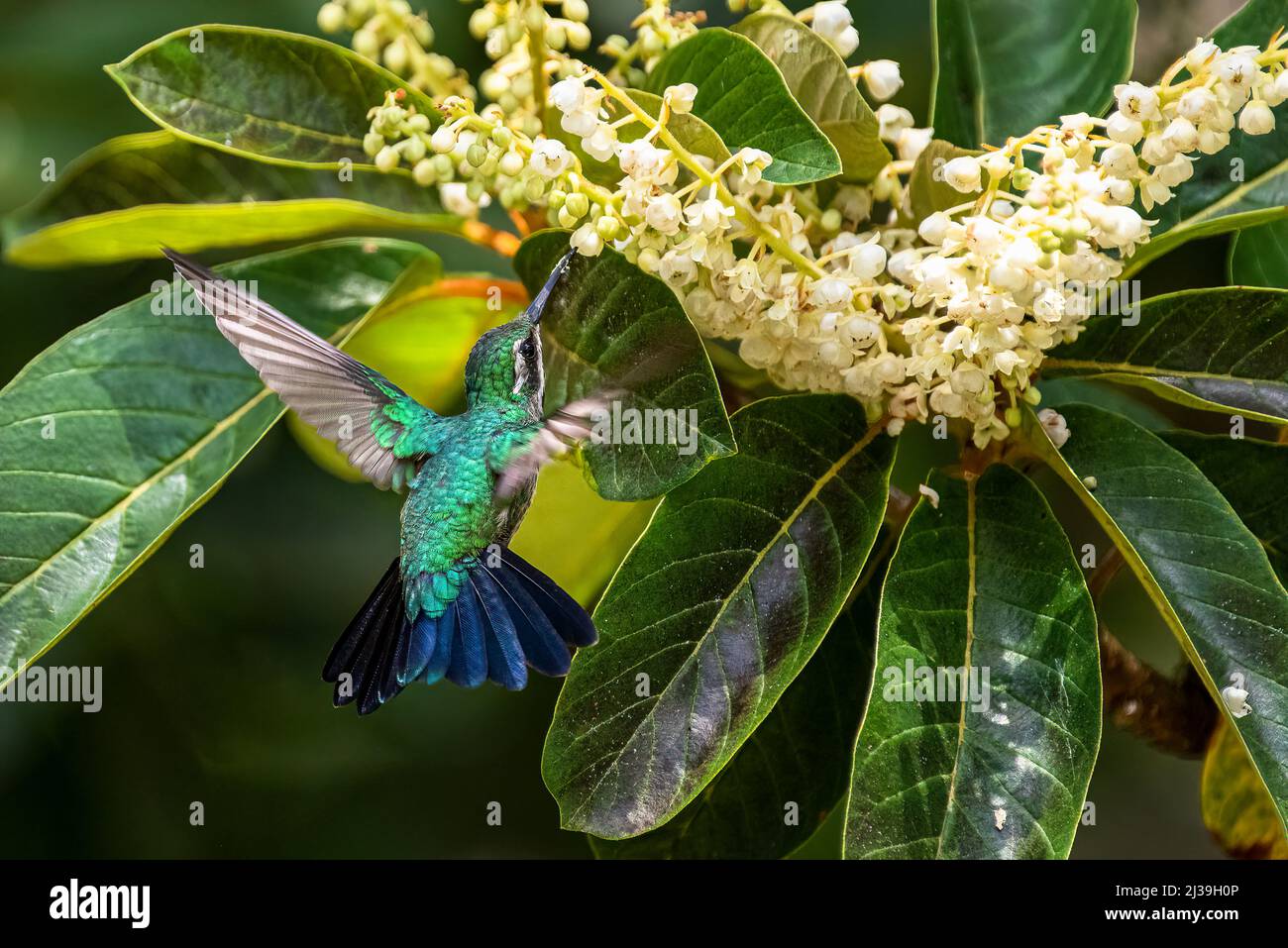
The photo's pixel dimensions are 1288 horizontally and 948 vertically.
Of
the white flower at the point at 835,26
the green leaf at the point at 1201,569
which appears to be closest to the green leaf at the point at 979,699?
the green leaf at the point at 1201,569

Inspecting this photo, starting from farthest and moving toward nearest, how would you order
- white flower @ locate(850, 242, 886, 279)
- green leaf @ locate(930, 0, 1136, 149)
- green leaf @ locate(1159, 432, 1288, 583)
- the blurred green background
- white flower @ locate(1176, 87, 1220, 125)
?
1. the blurred green background
2. green leaf @ locate(930, 0, 1136, 149)
3. green leaf @ locate(1159, 432, 1288, 583)
4. white flower @ locate(850, 242, 886, 279)
5. white flower @ locate(1176, 87, 1220, 125)

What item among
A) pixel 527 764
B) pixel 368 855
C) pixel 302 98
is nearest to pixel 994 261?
pixel 302 98

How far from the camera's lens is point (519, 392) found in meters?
1.23

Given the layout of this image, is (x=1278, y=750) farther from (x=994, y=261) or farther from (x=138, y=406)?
(x=138, y=406)

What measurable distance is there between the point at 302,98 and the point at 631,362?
1.82ft

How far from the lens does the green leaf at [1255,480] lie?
4.43 ft

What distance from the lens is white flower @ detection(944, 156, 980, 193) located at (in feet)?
3.64

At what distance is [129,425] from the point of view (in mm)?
1355

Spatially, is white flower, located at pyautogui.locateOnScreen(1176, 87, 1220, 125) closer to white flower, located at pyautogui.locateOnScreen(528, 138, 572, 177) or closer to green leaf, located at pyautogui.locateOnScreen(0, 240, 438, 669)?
white flower, located at pyautogui.locateOnScreen(528, 138, 572, 177)

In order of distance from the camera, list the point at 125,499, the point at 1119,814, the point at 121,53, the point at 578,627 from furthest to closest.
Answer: the point at 1119,814 < the point at 121,53 < the point at 125,499 < the point at 578,627

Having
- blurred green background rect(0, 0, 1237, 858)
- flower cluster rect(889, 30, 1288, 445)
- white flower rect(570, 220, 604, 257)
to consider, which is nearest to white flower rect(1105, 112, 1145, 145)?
Answer: flower cluster rect(889, 30, 1288, 445)

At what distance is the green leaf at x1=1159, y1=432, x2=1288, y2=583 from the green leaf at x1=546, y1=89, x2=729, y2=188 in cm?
62

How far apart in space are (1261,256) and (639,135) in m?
0.78

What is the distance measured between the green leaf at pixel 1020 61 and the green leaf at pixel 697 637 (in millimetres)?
494
